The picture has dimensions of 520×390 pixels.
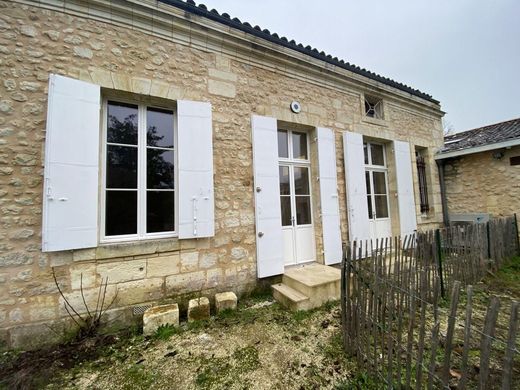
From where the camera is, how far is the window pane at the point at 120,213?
2.87m

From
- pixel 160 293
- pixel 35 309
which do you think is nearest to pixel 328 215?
pixel 160 293

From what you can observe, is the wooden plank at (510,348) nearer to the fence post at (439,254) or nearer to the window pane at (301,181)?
the fence post at (439,254)

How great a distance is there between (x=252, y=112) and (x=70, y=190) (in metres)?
2.79

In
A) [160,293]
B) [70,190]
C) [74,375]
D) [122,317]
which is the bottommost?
[74,375]

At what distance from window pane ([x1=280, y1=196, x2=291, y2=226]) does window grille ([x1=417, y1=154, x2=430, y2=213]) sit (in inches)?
181

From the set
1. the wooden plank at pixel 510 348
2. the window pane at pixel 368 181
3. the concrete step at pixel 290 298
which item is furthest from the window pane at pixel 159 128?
the window pane at pixel 368 181

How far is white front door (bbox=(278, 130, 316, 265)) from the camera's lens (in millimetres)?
4113

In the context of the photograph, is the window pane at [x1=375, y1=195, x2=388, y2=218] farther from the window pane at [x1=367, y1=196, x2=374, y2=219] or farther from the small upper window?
the small upper window

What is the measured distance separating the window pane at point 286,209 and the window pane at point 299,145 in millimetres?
904

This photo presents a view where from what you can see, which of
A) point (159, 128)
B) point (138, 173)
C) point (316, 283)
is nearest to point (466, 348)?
point (316, 283)

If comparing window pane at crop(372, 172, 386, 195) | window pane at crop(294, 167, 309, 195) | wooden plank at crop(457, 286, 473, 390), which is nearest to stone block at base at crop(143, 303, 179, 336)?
wooden plank at crop(457, 286, 473, 390)

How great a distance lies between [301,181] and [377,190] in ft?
7.61

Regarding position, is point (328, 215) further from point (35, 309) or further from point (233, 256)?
point (35, 309)

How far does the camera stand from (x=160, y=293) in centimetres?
295
